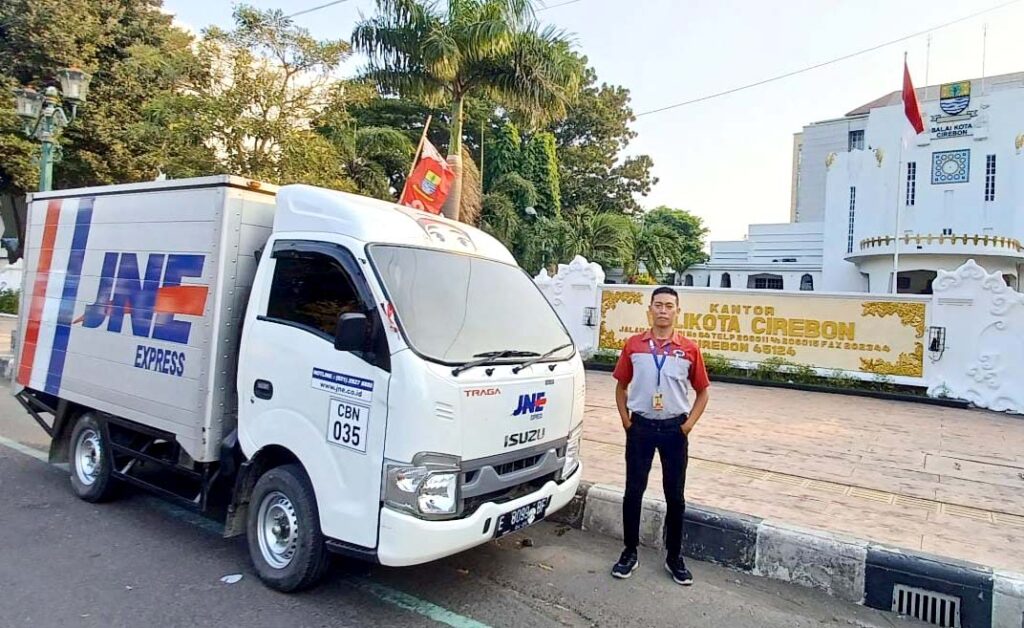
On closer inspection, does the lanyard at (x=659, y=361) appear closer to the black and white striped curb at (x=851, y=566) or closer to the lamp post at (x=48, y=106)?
the black and white striped curb at (x=851, y=566)

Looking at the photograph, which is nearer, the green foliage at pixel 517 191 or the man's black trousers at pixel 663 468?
the man's black trousers at pixel 663 468

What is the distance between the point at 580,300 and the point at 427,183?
5834 millimetres

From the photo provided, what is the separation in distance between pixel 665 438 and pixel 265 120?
9879 millimetres

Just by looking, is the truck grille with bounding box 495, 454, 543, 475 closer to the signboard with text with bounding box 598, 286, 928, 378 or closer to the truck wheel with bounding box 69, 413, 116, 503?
the truck wheel with bounding box 69, 413, 116, 503

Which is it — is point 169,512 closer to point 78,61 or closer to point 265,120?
point 265,120

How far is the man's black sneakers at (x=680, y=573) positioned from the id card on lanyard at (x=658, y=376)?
98cm

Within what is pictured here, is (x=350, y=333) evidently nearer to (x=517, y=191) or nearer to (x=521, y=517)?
(x=521, y=517)

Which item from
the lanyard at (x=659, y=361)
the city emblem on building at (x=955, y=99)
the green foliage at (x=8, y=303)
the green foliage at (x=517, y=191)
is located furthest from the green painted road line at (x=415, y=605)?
the city emblem on building at (x=955, y=99)

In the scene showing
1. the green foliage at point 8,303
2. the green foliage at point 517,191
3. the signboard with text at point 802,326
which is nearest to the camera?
the signboard with text at point 802,326

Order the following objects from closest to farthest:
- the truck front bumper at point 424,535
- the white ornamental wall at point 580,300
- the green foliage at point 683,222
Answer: the truck front bumper at point 424,535 → the white ornamental wall at point 580,300 → the green foliage at point 683,222

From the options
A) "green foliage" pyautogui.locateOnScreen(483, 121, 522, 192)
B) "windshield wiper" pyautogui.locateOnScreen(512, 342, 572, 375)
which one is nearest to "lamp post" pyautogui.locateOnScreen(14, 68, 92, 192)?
"windshield wiper" pyautogui.locateOnScreen(512, 342, 572, 375)

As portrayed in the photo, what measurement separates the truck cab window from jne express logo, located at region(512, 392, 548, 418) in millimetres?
1008

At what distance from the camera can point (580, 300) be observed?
47.0 ft

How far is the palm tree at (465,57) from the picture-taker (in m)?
12.6
